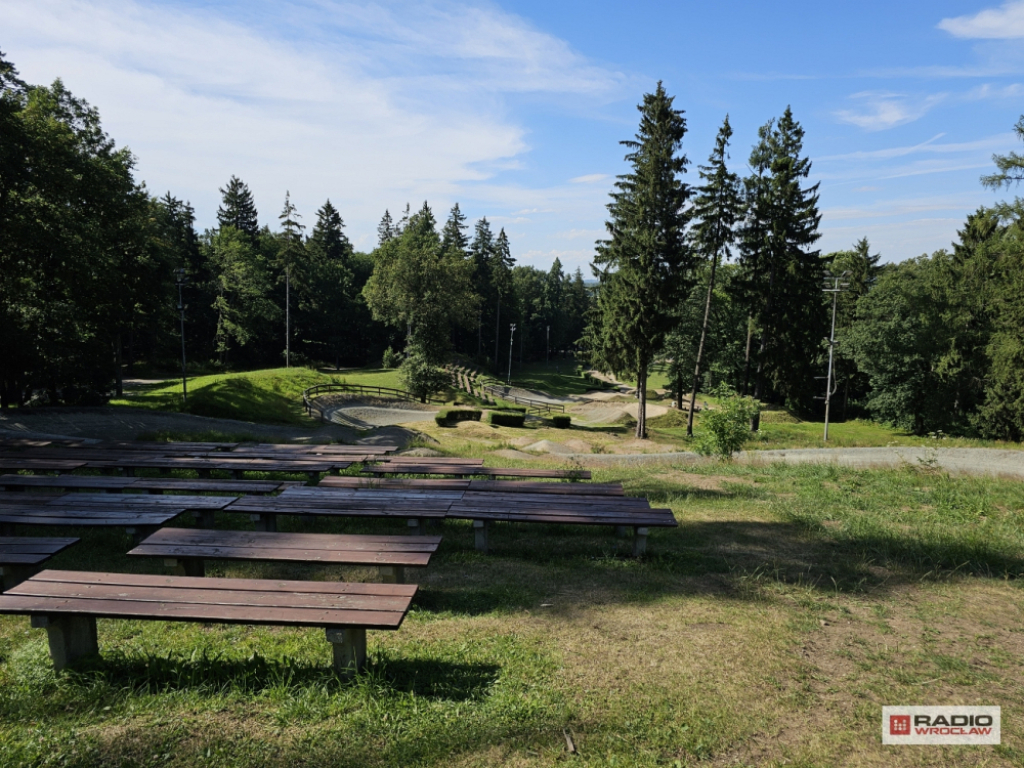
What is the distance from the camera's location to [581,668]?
178 inches

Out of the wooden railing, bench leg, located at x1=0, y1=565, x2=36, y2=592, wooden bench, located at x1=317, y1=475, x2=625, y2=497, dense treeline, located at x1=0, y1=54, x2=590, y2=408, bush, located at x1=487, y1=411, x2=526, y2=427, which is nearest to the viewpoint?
bench leg, located at x1=0, y1=565, x2=36, y2=592

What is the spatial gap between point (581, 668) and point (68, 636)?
3835mm

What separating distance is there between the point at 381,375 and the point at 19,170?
3831cm

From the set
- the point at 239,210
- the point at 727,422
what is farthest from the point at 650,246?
the point at 239,210

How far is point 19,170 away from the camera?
18594 mm

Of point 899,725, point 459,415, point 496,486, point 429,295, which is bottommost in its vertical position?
point 459,415

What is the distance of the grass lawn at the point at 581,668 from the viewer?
3.58 m

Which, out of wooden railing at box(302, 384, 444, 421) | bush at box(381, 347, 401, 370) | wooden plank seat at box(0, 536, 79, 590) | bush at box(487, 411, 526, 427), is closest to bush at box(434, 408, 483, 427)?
bush at box(487, 411, 526, 427)

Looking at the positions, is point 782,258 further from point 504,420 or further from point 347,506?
point 347,506

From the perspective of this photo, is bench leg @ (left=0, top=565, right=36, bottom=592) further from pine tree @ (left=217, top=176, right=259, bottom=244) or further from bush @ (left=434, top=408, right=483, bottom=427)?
pine tree @ (left=217, top=176, right=259, bottom=244)

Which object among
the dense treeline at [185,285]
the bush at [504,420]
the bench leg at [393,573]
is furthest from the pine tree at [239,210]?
the bench leg at [393,573]

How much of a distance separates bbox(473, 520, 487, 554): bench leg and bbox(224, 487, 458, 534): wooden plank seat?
45 centimetres

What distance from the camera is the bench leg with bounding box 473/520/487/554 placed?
7.28m

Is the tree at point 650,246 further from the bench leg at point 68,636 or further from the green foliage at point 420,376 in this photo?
the bench leg at point 68,636
